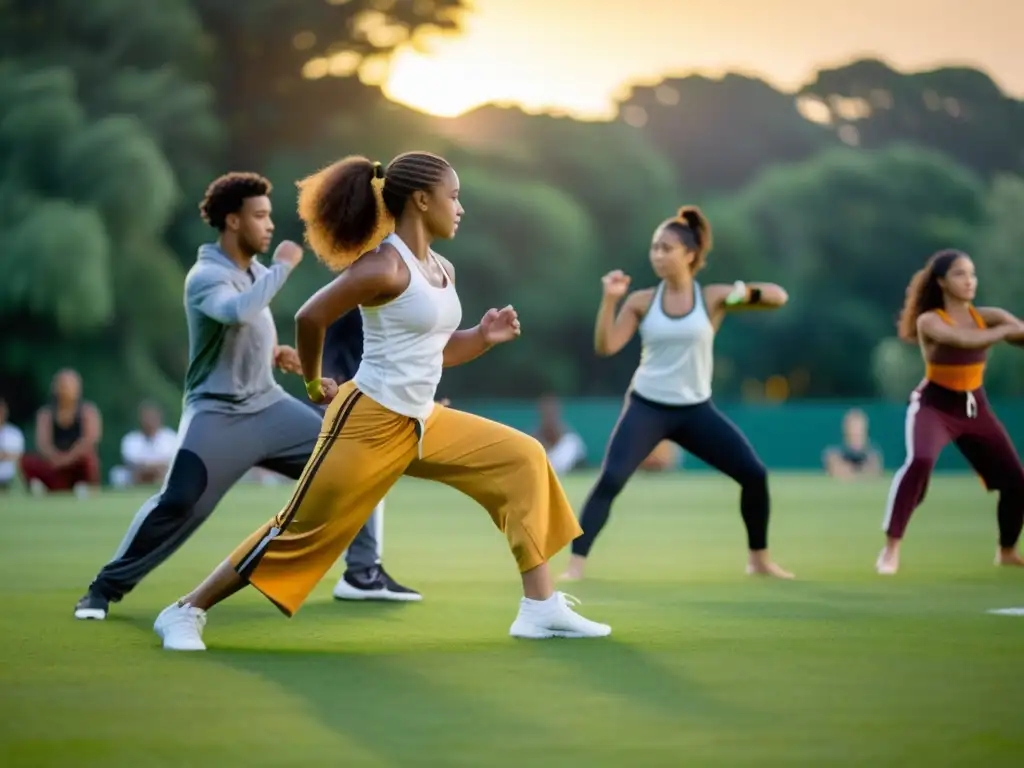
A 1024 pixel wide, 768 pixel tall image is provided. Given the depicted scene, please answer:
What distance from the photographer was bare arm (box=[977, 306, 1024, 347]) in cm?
1112

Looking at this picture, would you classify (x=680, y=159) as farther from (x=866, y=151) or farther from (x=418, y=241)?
(x=418, y=241)

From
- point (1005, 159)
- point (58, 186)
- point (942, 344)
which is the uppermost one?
point (1005, 159)

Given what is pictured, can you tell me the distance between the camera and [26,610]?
30.7 feet

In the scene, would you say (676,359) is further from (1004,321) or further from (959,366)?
(1004,321)

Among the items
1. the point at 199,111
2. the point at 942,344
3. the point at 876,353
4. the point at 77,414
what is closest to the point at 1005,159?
the point at 876,353

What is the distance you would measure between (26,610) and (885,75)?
6316cm

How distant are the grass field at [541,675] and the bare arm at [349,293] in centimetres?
138

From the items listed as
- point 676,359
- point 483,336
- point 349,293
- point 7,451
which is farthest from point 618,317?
point 7,451

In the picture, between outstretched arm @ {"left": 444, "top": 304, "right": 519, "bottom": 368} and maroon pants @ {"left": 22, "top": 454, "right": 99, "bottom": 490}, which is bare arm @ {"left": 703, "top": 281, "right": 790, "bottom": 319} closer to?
outstretched arm @ {"left": 444, "top": 304, "right": 519, "bottom": 368}

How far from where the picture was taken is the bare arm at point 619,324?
35.3 feet

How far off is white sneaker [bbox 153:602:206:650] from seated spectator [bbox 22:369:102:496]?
16026mm

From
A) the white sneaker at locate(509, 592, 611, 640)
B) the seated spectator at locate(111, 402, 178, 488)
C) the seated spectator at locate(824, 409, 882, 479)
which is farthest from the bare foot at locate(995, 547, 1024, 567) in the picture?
the seated spectator at locate(824, 409, 882, 479)

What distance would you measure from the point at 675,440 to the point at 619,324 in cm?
83

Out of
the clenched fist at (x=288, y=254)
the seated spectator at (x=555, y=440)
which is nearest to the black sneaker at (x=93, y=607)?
the clenched fist at (x=288, y=254)
